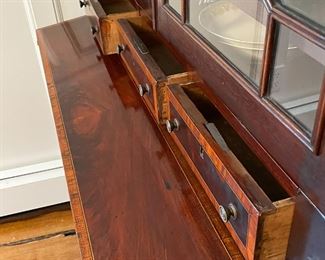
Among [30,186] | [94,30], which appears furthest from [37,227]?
[94,30]

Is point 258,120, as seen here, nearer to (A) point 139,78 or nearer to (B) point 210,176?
(B) point 210,176

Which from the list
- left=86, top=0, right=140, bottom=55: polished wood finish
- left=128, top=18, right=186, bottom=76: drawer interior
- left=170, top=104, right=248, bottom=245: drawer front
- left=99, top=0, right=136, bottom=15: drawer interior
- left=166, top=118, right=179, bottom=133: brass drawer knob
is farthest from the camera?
left=99, top=0, right=136, bottom=15: drawer interior

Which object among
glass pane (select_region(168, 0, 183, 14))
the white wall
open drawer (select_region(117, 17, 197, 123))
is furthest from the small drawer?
the white wall

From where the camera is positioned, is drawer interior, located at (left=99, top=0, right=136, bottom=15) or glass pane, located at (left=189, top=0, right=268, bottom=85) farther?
drawer interior, located at (left=99, top=0, right=136, bottom=15)

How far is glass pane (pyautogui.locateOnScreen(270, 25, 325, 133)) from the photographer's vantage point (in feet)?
1.38

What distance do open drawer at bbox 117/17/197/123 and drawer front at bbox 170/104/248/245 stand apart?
1.8 inches

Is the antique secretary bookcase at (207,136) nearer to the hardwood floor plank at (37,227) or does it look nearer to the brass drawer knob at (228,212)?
the brass drawer knob at (228,212)

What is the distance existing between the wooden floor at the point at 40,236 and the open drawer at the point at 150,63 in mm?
865

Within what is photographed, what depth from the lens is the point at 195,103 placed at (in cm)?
69

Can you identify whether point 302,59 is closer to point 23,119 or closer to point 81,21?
point 81,21

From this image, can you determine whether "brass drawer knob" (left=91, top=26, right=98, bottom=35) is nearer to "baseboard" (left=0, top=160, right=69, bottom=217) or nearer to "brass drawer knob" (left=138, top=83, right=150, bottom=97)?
"brass drawer knob" (left=138, top=83, right=150, bottom=97)

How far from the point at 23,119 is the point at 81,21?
50cm

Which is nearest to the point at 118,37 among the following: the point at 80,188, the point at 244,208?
the point at 80,188

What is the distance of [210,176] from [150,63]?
0.26 metres
